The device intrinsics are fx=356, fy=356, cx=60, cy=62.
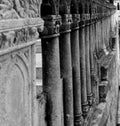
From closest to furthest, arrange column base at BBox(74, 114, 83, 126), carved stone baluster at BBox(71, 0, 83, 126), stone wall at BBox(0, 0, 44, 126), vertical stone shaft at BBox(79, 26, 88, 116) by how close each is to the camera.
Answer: stone wall at BBox(0, 0, 44, 126)
column base at BBox(74, 114, 83, 126)
carved stone baluster at BBox(71, 0, 83, 126)
vertical stone shaft at BBox(79, 26, 88, 116)

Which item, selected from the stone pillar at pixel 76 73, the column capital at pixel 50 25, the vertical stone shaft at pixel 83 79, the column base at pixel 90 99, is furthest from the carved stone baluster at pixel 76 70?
the column capital at pixel 50 25

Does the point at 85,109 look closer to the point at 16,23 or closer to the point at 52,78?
the point at 52,78

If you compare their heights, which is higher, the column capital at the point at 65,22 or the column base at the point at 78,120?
the column capital at the point at 65,22

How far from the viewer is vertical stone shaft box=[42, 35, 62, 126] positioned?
497 centimetres

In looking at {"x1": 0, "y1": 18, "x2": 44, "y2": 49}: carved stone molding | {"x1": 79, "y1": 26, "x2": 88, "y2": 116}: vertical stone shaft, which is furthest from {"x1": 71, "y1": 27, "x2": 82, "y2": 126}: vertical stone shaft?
{"x1": 0, "y1": 18, "x2": 44, "y2": 49}: carved stone molding

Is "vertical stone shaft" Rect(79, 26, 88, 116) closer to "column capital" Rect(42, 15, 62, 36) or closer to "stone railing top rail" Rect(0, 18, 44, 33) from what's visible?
"column capital" Rect(42, 15, 62, 36)

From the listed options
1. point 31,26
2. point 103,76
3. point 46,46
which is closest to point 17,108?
point 31,26

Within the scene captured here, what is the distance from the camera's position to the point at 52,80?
16.6 feet

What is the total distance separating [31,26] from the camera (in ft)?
10.0

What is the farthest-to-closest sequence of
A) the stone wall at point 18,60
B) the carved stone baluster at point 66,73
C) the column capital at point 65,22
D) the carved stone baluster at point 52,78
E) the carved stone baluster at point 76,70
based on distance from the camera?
the carved stone baluster at point 76,70
the carved stone baluster at point 66,73
the column capital at point 65,22
the carved stone baluster at point 52,78
the stone wall at point 18,60

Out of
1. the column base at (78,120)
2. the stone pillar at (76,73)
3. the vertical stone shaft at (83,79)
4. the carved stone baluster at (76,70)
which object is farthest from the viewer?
the vertical stone shaft at (83,79)

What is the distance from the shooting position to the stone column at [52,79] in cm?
496

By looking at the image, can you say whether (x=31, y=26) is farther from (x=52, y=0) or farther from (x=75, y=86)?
(x=75, y=86)

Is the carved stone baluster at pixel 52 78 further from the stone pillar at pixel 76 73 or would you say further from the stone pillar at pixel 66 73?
the stone pillar at pixel 76 73
